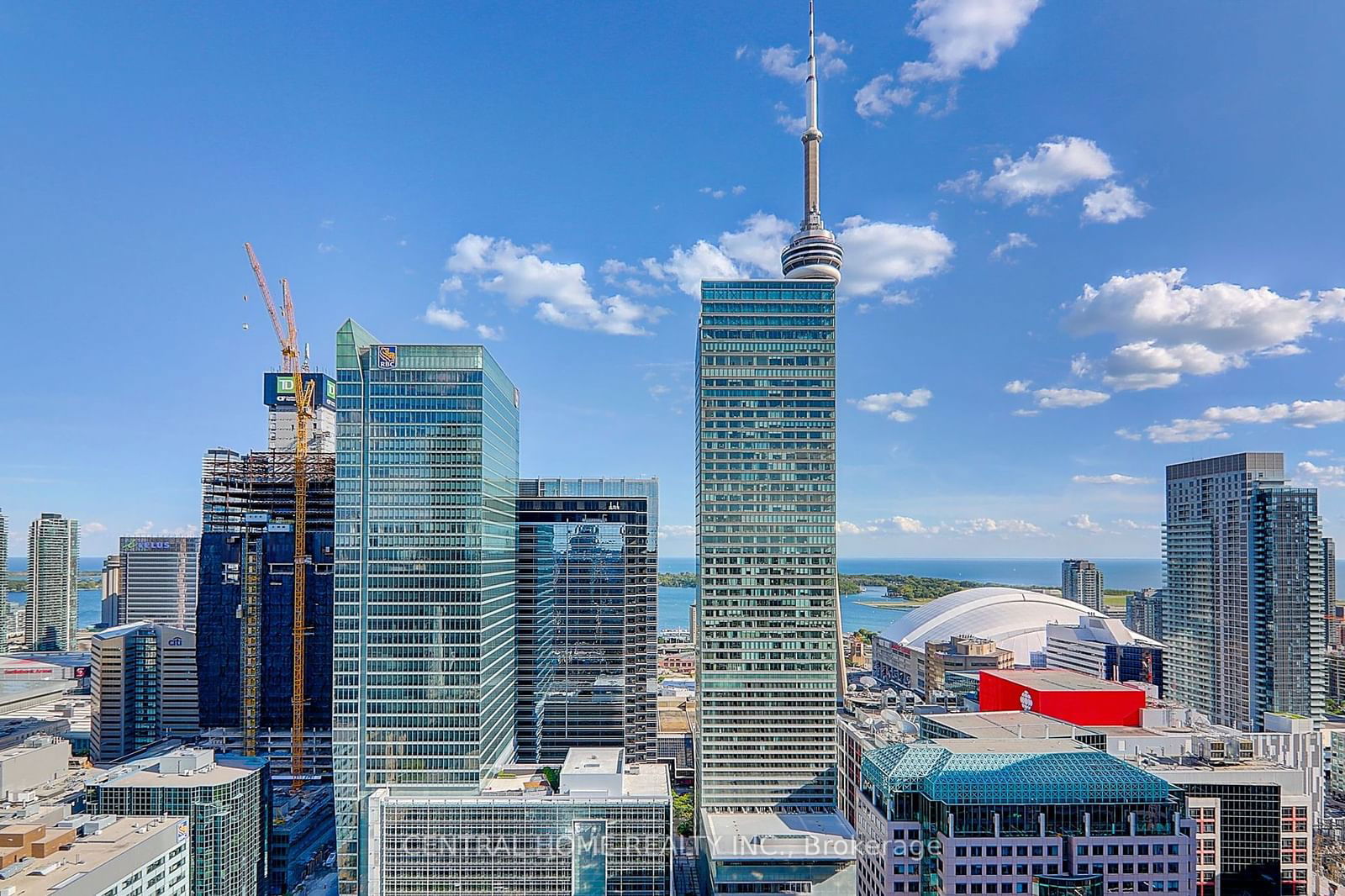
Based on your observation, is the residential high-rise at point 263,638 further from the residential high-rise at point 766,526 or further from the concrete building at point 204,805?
the residential high-rise at point 766,526

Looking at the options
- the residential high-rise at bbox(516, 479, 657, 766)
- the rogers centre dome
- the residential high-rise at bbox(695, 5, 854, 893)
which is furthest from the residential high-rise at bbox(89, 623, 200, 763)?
the rogers centre dome

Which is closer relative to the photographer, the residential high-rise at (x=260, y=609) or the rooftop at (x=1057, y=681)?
the rooftop at (x=1057, y=681)

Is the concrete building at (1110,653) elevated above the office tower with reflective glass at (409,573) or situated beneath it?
situated beneath

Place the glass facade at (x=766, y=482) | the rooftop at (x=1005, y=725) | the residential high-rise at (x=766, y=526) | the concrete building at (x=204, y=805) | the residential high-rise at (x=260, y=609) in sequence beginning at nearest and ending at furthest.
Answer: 1. the concrete building at (x=204, y=805)
2. the rooftop at (x=1005, y=725)
3. the residential high-rise at (x=766, y=526)
4. the glass facade at (x=766, y=482)
5. the residential high-rise at (x=260, y=609)

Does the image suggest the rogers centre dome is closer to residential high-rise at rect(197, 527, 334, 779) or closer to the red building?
the red building

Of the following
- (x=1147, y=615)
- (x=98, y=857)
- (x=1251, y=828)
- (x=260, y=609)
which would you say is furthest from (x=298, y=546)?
(x=1147, y=615)

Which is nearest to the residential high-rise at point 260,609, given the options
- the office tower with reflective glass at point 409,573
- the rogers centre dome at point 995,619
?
the office tower with reflective glass at point 409,573
